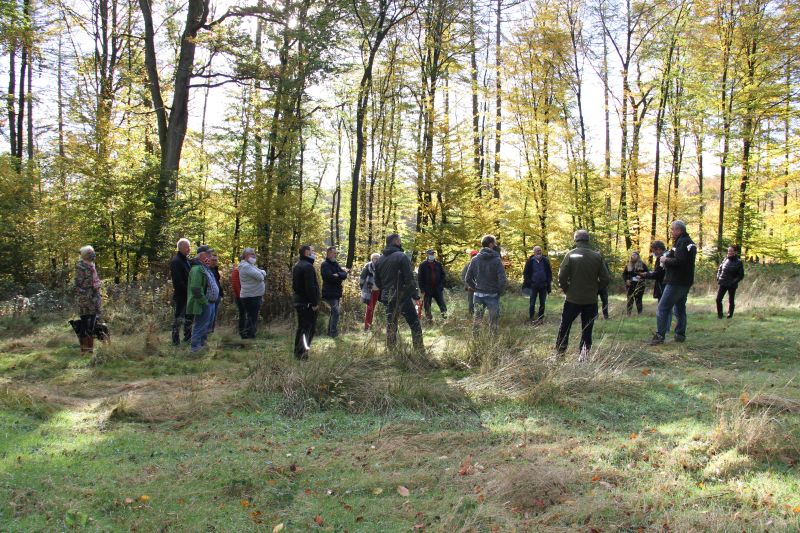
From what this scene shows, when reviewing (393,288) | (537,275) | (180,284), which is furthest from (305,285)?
(537,275)

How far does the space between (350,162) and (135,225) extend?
25.9 m

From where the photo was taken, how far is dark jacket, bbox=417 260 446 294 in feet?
38.4

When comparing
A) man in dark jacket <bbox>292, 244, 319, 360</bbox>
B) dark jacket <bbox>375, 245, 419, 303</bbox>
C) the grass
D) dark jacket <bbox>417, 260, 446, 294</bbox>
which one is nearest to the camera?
the grass

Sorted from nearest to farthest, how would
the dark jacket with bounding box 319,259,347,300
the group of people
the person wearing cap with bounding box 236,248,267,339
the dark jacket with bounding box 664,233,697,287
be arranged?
1. the group of people
2. the dark jacket with bounding box 664,233,697,287
3. the person wearing cap with bounding box 236,248,267,339
4. the dark jacket with bounding box 319,259,347,300

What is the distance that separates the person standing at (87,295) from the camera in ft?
26.9

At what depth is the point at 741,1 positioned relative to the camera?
65.9 feet

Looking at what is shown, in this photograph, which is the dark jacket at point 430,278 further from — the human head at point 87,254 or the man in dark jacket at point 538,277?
the human head at point 87,254

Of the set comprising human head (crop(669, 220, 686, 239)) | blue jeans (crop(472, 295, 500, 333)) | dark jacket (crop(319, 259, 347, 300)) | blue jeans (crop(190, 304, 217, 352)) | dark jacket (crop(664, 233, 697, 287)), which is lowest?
blue jeans (crop(190, 304, 217, 352))

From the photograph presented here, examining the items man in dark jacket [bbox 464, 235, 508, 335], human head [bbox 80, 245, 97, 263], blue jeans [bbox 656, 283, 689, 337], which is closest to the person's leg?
man in dark jacket [bbox 464, 235, 508, 335]

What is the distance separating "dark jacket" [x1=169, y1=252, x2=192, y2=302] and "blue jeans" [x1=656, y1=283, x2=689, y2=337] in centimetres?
797

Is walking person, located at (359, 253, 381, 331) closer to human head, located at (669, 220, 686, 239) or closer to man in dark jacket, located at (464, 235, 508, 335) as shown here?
man in dark jacket, located at (464, 235, 508, 335)

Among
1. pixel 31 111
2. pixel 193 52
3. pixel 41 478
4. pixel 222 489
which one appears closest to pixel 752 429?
pixel 222 489

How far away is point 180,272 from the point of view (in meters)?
9.23

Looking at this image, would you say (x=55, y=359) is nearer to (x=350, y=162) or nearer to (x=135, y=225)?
(x=135, y=225)
